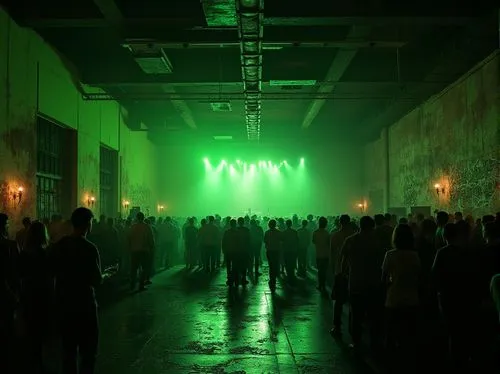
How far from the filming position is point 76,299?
476 centimetres

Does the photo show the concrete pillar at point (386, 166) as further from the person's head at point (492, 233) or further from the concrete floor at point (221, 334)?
the person's head at point (492, 233)

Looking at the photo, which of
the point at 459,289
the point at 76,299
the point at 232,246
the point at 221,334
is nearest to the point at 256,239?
the point at 232,246

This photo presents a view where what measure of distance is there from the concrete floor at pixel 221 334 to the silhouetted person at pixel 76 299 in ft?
5.13

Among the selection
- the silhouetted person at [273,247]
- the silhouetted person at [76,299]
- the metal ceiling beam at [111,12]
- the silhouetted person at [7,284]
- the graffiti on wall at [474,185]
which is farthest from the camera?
the graffiti on wall at [474,185]

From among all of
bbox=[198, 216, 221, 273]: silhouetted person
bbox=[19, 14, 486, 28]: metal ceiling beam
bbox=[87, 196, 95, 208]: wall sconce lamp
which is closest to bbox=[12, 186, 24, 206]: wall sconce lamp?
bbox=[19, 14, 486, 28]: metal ceiling beam

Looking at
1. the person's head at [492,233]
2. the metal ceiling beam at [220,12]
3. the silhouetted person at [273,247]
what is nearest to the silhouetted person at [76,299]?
the person's head at [492,233]

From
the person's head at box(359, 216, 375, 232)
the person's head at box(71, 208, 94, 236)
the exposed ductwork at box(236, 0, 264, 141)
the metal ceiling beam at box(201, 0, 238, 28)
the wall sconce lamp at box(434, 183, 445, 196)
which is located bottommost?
the person's head at box(359, 216, 375, 232)

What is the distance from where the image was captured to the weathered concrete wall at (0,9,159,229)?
12422 millimetres

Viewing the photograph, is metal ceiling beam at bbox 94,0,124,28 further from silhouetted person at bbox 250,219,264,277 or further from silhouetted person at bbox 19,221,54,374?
silhouetted person at bbox 250,219,264,277

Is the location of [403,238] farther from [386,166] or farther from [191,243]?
[386,166]

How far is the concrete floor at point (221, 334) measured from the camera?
21.4 feet

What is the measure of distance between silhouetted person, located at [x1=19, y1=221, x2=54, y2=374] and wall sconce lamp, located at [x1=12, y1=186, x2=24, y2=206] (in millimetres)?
7127

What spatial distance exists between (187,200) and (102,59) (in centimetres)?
1729

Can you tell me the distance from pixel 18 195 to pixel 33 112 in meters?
2.40
